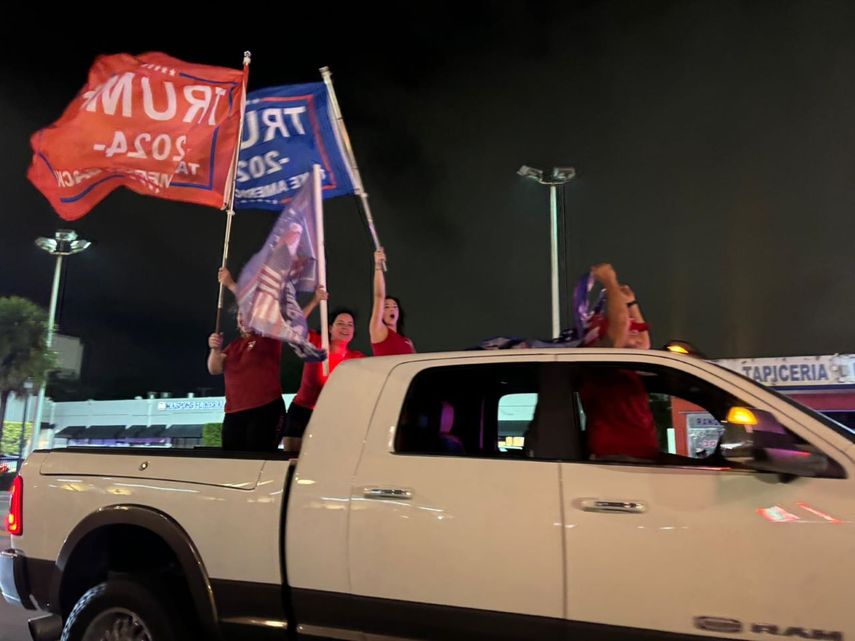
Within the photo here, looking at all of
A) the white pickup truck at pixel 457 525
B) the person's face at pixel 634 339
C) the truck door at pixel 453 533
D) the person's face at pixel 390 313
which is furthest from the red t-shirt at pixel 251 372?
the person's face at pixel 634 339

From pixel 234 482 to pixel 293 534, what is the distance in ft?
1.42

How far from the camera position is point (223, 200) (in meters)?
6.44

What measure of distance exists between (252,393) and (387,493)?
A: 2356 mm

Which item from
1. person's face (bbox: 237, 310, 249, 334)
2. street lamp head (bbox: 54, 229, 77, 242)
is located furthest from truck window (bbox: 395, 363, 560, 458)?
street lamp head (bbox: 54, 229, 77, 242)

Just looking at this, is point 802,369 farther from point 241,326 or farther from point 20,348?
point 20,348

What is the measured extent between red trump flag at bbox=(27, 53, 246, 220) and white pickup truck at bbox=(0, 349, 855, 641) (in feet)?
11.4

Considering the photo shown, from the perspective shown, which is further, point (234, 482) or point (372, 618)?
point (234, 482)

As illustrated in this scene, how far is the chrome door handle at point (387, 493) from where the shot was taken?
289 cm

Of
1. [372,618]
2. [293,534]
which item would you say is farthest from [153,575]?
[372,618]

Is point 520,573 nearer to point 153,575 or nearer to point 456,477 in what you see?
point 456,477

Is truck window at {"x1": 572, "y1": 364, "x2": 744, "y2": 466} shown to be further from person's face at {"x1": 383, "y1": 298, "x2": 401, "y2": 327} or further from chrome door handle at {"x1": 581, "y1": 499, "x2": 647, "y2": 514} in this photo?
person's face at {"x1": 383, "y1": 298, "x2": 401, "y2": 327}

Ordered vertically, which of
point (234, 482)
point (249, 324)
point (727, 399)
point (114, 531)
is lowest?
point (114, 531)

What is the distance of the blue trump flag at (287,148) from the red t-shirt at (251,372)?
6.53 ft

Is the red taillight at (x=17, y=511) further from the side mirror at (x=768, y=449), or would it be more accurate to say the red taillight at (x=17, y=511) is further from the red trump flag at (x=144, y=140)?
the side mirror at (x=768, y=449)
